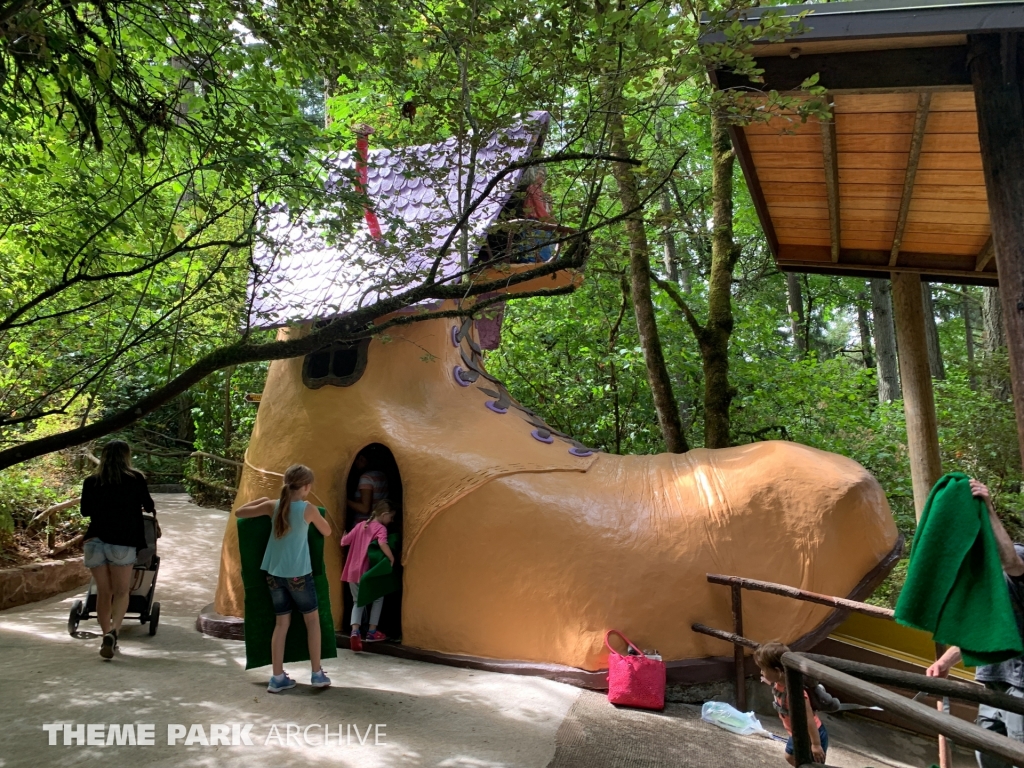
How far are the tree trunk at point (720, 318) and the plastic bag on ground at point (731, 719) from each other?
3.49 m

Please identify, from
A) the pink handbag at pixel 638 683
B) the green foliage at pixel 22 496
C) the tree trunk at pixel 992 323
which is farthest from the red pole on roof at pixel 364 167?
the tree trunk at pixel 992 323

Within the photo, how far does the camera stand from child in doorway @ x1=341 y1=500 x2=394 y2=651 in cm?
554

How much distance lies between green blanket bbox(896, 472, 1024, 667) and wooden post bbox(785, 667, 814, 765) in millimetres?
425

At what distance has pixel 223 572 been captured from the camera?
6289mm

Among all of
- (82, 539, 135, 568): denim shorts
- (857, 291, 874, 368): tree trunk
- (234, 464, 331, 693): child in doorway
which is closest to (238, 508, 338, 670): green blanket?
(234, 464, 331, 693): child in doorway

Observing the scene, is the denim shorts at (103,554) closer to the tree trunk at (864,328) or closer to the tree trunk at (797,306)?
the tree trunk at (797,306)

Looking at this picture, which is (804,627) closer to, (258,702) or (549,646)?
(549,646)

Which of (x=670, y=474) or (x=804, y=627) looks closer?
(x=804, y=627)

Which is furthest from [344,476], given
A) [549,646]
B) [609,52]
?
[609,52]

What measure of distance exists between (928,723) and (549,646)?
370 cm

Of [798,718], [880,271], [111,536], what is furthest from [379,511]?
[880,271]

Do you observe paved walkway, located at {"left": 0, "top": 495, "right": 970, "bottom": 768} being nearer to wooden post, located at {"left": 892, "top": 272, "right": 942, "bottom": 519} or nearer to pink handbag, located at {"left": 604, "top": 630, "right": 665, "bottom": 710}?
pink handbag, located at {"left": 604, "top": 630, "right": 665, "bottom": 710}

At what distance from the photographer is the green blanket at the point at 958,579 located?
2.17m

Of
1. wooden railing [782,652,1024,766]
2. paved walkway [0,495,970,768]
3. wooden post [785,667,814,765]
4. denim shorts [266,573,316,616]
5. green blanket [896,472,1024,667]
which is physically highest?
green blanket [896,472,1024,667]
